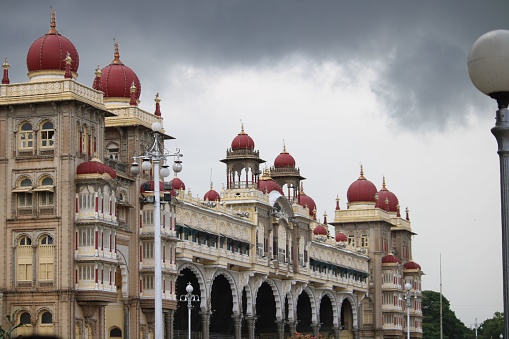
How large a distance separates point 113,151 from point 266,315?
4235 cm

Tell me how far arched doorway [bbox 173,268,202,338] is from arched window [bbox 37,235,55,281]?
25.5m

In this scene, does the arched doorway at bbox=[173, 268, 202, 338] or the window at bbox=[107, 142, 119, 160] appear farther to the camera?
the arched doorway at bbox=[173, 268, 202, 338]

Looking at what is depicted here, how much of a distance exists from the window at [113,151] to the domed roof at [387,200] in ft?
218

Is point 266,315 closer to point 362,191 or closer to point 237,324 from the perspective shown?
point 237,324

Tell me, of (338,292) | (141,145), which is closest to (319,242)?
(338,292)

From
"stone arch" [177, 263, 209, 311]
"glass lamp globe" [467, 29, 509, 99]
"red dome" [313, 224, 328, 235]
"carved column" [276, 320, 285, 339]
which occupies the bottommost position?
"carved column" [276, 320, 285, 339]

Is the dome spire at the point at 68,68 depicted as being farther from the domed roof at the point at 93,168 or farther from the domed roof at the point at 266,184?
the domed roof at the point at 266,184

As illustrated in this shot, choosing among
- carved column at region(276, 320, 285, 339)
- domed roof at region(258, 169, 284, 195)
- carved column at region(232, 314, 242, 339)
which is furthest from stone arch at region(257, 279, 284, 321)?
carved column at region(232, 314, 242, 339)

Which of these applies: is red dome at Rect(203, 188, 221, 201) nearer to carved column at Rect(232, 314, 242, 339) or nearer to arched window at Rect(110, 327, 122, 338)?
carved column at Rect(232, 314, 242, 339)

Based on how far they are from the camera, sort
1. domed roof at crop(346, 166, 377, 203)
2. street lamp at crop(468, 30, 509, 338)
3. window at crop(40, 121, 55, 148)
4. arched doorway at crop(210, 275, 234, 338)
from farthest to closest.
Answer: domed roof at crop(346, 166, 377, 203) → arched doorway at crop(210, 275, 234, 338) → window at crop(40, 121, 55, 148) → street lamp at crop(468, 30, 509, 338)

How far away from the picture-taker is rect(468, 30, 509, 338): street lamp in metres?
13.3

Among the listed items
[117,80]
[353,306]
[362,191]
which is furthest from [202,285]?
[362,191]

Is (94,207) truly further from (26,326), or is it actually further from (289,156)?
(289,156)

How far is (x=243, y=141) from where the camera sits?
97.6 metres
